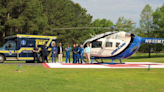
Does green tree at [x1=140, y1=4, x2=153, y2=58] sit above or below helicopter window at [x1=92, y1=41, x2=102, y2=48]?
above

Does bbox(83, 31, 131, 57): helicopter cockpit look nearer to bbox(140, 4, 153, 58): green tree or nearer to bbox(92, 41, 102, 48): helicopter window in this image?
bbox(92, 41, 102, 48): helicopter window

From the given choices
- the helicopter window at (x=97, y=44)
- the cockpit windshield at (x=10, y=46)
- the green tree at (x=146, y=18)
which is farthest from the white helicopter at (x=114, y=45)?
the green tree at (x=146, y=18)

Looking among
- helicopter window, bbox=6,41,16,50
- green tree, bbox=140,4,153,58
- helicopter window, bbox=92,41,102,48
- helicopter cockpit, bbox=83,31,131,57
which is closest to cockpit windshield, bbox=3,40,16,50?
helicopter window, bbox=6,41,16,50

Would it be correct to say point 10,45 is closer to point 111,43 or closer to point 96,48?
point 96,48

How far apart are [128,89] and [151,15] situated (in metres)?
49.5

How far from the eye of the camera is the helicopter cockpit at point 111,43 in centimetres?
1975

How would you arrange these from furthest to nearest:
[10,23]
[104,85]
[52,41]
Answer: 1. [10,23]
2. [52,41]
3. [104,85]

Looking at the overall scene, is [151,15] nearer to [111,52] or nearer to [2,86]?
[111,52]

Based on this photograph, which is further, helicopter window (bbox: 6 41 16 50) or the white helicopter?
helicopter window (bbox: 6 41 16 50)

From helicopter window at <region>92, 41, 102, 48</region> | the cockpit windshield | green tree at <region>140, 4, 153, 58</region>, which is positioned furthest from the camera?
green tree at <region>140, 4, 153, 58</region>

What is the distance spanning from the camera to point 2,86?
8.23 meters

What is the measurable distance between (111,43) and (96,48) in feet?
4.63

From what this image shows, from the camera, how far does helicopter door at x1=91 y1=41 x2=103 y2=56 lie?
65.0ft

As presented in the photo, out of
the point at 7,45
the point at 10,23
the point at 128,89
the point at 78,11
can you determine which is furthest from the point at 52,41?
the point at 78,11
